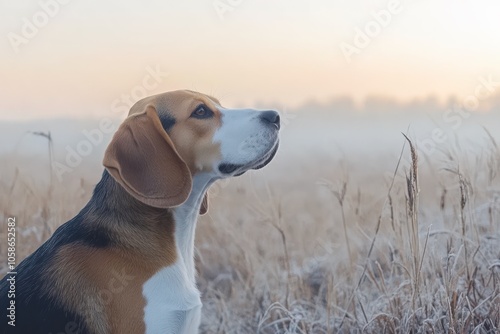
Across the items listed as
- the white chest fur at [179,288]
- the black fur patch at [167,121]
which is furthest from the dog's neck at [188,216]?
the black fur patch at [167,121]

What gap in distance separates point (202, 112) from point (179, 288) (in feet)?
2.86

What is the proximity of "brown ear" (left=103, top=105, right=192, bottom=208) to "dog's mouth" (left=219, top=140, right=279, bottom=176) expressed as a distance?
0.61 feet

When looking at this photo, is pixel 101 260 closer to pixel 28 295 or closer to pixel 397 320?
pixel 28 295

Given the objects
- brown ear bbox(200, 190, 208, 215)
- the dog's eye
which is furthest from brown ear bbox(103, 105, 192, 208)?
brown ear bbox(200, 190, 208, 215)

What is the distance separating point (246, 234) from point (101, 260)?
144 inches

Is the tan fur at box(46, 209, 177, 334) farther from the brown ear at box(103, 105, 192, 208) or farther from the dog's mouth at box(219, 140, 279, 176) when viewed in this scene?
the dog's mouth at box(219, 140, 279, 176)

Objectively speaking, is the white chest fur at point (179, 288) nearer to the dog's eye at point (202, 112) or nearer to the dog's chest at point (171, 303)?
the dog's chest at point (171, 303)

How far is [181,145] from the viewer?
4051mm

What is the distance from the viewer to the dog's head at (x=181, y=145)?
390 cm

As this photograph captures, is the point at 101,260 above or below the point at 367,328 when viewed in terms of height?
above

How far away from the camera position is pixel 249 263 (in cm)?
634

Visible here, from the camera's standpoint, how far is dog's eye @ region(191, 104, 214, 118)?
4105mm

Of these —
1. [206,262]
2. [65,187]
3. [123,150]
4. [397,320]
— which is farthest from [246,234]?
[123,150]

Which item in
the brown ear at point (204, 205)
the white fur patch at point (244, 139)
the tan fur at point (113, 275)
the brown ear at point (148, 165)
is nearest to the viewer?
the tan fur at point (113, 275)
